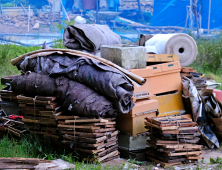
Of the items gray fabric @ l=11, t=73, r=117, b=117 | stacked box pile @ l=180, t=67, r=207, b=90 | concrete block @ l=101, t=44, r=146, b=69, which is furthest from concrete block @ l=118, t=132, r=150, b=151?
stacked box pile @ l=180, t=67, r=207, b=90

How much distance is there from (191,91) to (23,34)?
12.7 metres

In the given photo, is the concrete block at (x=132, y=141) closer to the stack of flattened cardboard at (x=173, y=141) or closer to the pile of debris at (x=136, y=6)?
the stack of flattened cardboard at (x=173, y=141)

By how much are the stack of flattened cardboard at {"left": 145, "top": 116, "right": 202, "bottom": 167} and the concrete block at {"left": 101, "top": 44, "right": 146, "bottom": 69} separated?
1.08 meters

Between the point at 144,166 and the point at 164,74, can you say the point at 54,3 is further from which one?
the point at 144,166

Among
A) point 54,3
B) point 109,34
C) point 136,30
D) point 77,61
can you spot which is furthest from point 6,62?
point 136,30

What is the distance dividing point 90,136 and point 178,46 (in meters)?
3.53

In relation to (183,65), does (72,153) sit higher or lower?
lower

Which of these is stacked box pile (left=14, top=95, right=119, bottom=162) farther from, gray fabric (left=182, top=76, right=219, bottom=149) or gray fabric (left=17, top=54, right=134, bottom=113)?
gray fabric (left=182, top=76, right=219, bottom=149)

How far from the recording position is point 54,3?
56.5 ft

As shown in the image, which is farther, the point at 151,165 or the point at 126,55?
the point at 126,55

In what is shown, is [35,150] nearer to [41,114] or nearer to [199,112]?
[41,114]

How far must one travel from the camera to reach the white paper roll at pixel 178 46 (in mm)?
6648

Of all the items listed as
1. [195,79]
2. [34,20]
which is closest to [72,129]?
[195,79]

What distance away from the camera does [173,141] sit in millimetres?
4668
